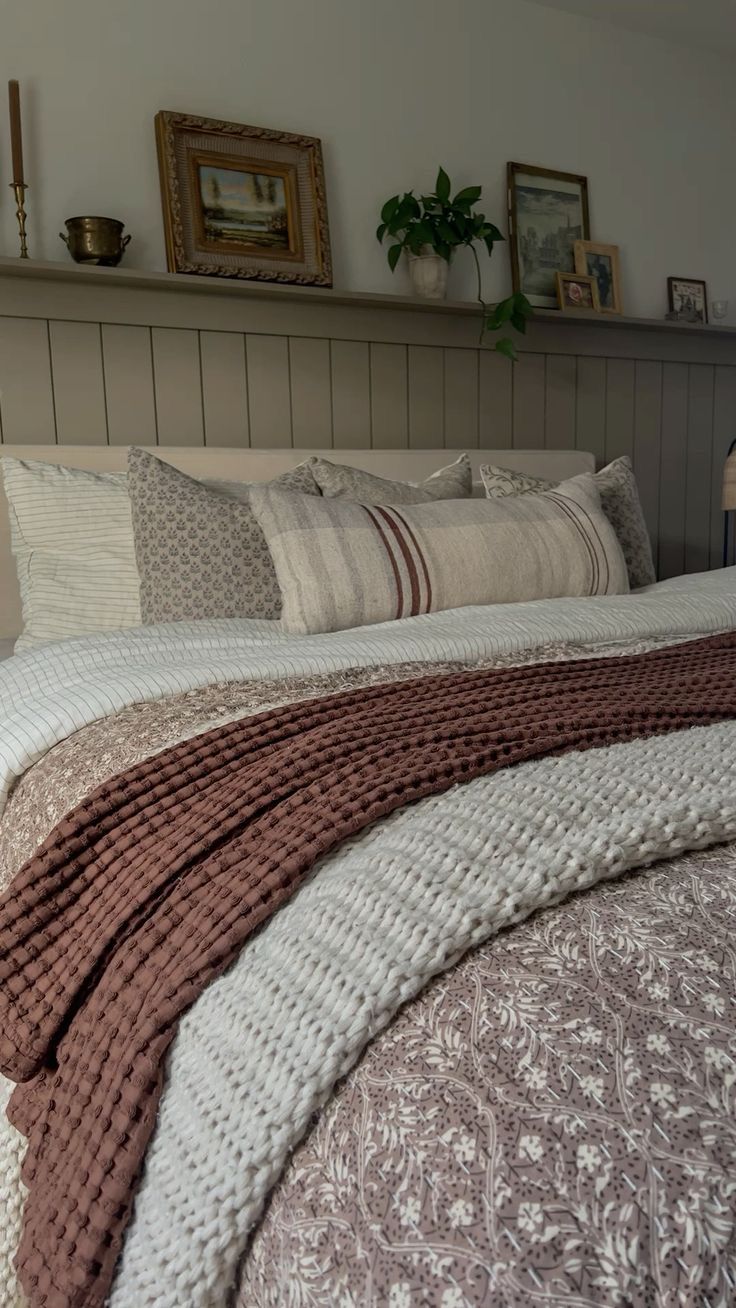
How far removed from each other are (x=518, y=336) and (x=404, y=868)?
2.59 m

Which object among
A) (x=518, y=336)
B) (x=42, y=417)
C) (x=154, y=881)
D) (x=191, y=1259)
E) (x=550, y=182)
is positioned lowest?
(x=191, y=1259)

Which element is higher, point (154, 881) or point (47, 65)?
point (47, 65)

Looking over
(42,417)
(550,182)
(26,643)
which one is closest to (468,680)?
(26,643)

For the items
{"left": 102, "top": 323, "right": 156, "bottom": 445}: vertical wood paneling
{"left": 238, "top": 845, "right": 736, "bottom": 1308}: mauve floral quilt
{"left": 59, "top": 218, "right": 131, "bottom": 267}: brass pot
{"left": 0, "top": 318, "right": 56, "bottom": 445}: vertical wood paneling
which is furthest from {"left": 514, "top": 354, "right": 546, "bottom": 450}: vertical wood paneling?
{"left": 238, "top": 845, "right": 736, "bottom": 1308}: mauve floral quilt

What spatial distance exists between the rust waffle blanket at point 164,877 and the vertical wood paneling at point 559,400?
212cm

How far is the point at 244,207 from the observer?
246 cm

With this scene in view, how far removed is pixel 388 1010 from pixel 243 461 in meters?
1.96

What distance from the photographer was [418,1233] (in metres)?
0.46

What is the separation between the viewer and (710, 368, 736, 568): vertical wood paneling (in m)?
3.38

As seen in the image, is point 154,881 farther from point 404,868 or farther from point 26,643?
point 26,643

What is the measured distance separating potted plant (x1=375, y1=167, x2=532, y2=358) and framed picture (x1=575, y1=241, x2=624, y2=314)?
411 millimetres

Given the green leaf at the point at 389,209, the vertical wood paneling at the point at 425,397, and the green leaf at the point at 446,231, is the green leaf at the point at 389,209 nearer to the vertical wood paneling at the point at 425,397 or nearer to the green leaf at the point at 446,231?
the green leaf at the point at 446,231

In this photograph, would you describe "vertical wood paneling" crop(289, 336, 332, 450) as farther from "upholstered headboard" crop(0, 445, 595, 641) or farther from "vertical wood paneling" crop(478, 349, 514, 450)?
"vertical wood paneling" crop(478, 349, 514, 450)

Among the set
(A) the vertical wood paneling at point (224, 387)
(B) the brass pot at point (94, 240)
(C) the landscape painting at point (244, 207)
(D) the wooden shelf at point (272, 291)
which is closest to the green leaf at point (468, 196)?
(D) the wooden shelf at point (272, 291)
